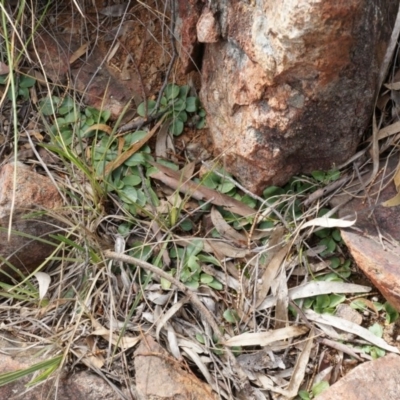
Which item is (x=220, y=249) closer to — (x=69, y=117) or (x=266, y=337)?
(x=266, y=337)

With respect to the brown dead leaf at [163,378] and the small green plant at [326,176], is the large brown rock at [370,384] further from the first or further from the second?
the small green plant at [326,176]

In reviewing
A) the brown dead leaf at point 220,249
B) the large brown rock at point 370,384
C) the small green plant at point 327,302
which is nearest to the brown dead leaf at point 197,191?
the brown dead leaf at point 220,249

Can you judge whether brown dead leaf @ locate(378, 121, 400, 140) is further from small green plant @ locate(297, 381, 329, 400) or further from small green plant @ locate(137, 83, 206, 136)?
small green plant @ locate(297, 381, 329, 400)

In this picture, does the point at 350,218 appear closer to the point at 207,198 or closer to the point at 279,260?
the point at 279,260

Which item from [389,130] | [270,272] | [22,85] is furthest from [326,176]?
[22,85]

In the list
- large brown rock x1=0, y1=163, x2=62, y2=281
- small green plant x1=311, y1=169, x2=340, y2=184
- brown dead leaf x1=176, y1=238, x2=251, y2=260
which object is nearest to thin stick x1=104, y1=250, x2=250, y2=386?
brown dead leaf x1=176, y1=238, x2=251, y2=260
